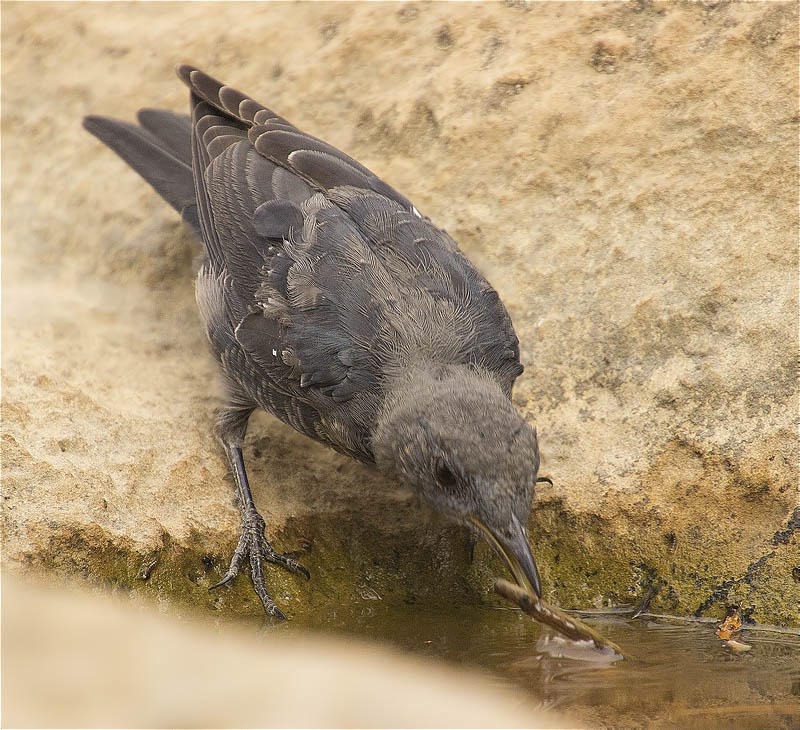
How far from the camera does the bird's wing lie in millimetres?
4320

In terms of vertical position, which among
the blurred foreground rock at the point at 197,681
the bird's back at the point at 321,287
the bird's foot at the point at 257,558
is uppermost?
the bird's back at the point at 321,287

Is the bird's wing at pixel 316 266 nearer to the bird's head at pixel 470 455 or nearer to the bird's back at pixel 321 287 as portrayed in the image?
the bird's back at pixel 321 287

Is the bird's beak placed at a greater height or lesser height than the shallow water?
greater

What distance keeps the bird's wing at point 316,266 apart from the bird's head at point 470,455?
0.33m

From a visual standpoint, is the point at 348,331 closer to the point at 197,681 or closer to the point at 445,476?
the point at 445,476

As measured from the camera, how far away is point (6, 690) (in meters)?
3.04

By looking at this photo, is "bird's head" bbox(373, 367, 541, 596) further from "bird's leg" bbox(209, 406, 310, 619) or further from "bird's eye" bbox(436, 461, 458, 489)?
"bird's leg" bbox(209, 406, 310, 619)

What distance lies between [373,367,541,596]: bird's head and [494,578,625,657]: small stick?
0.20ft

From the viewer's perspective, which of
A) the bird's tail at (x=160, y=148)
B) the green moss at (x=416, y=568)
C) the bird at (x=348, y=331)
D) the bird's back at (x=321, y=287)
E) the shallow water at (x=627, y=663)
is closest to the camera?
the shallow water at (x=627, y=663)

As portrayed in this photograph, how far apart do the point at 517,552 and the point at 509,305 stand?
2.04 meters

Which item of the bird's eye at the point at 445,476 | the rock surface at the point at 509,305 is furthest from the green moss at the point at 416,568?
the bird's eye at the point at 445,476

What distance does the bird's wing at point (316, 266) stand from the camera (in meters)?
4.32

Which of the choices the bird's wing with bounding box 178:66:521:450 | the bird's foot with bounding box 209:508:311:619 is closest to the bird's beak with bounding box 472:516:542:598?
the bird's wing with bounding box 178:66:521:450

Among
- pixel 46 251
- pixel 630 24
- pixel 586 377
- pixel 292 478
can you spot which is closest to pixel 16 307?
pixel 46 251
